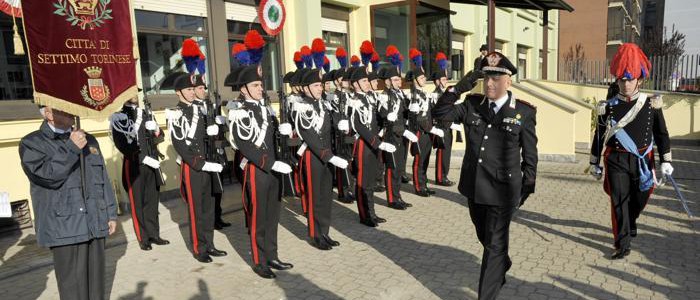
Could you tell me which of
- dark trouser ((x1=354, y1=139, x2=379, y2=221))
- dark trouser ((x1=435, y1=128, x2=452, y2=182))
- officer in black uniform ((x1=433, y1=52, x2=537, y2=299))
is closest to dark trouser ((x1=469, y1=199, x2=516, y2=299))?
officer in black uniform ((x1=433, y1=52, x2=537, y2=299))

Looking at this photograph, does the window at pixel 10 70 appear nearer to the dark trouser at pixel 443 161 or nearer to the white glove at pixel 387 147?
the white glove at pixel 387 147

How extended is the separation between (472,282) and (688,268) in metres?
2.08

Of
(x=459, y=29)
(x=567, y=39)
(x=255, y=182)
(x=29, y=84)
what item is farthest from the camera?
(x=567, y=39)

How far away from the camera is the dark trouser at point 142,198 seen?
5.89 meters

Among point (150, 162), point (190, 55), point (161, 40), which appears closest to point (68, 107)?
point (150, 162)

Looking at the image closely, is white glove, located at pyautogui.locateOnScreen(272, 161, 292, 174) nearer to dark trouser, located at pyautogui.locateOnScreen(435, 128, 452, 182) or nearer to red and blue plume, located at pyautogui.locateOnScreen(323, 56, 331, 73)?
red and blue plume, located at pyautogui.locateOnScreen(323, 56, 331, 73)

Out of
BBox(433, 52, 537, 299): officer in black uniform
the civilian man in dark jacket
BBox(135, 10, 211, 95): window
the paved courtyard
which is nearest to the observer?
the civilian man in dark jacket

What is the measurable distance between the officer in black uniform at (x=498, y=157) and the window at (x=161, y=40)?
635cm

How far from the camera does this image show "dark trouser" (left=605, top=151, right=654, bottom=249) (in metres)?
4.90

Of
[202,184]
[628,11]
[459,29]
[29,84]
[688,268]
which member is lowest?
[688,268]

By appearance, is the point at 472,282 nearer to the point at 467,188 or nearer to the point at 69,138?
the point at 467,188

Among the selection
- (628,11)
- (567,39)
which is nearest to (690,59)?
(567,39)

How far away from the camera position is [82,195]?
11.6ft

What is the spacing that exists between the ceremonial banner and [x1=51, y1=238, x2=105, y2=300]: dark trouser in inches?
39.1
